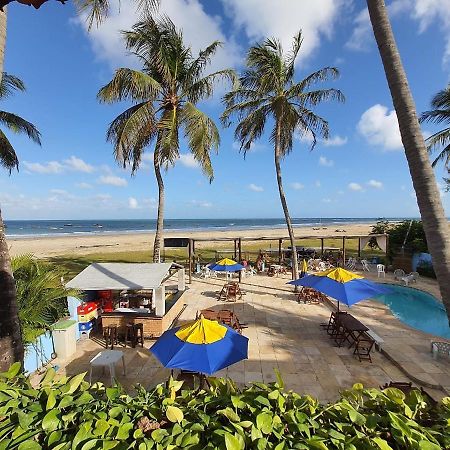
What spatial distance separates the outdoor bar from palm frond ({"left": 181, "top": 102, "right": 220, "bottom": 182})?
505 cm

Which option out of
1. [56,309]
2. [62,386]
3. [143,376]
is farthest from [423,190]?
[56,309]

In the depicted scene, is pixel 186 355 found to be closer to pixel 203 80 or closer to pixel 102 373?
→ pixel 102 373

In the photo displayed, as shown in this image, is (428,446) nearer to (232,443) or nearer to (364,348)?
(232,443)

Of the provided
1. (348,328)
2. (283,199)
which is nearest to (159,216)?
(283,199)

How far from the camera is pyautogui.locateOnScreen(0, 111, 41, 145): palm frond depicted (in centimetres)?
1644

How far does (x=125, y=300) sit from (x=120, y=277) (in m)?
1.62

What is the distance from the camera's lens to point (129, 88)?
40.6 ft

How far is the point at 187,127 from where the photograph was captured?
12750 mm

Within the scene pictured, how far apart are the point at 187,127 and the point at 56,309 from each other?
8620 mm

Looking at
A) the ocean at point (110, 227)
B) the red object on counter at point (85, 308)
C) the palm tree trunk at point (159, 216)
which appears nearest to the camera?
the red object on counter at point (85, 308)

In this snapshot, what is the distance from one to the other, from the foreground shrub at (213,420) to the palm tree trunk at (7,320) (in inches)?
58.4

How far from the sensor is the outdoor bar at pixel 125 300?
9055 mm

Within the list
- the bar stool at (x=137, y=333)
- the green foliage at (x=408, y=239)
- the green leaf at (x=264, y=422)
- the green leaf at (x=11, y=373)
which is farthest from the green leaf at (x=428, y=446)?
the green foliage at (x=408, y=239)

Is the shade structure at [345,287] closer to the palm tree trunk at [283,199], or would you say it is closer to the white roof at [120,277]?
the white roof at [120,277]
